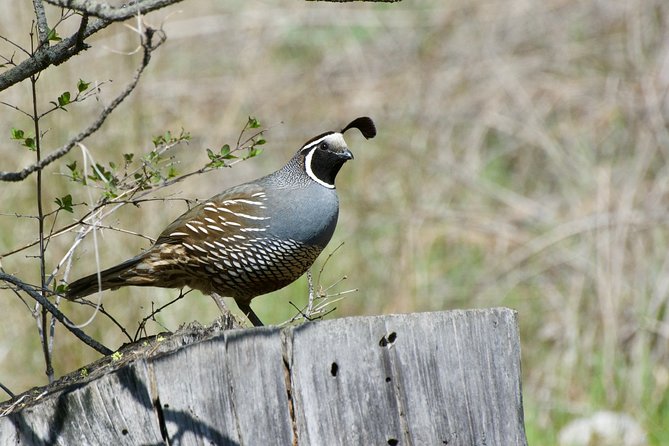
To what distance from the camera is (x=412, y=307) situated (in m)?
6.04

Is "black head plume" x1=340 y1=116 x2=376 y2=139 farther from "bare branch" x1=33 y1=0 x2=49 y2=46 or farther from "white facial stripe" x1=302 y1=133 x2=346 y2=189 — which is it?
"bare branch" x1=33 y1=0 x2=49 y2=46

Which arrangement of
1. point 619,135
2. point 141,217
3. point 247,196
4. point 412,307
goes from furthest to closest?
point 619,135 < point 412,307 < point 141,217 < point 247,196

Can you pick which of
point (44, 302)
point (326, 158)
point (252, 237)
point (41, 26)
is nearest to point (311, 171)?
point (326, 158)

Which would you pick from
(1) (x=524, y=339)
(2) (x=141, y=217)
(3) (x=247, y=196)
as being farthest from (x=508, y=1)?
(3) (x=247, y=196)

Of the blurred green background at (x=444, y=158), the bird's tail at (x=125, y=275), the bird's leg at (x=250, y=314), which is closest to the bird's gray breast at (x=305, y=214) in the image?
the bird's leg at (x=250, y=314)

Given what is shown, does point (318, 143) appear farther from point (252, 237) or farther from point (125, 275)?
point (125, 275)

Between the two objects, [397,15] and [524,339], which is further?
[397,15]

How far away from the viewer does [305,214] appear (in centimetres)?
372

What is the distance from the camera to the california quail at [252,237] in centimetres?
371

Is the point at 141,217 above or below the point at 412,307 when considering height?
above

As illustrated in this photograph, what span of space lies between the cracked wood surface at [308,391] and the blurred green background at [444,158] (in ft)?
10.2

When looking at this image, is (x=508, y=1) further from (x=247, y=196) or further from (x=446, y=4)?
(x=247, y=196)

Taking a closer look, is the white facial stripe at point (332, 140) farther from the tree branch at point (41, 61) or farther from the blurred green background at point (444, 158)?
the tree branch at point (41, 61)

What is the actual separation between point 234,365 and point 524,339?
16.3ft
